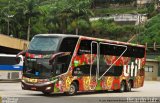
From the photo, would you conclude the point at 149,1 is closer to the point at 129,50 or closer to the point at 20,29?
the point at 20,29

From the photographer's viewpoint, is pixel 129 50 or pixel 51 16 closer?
pixel 129 50

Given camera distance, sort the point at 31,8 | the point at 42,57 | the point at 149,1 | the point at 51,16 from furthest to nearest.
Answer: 1. the point at 149,1
2. the point at 51,16
3. the point at 31,8
4. the point at 42,57

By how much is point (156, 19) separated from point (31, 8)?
111ft

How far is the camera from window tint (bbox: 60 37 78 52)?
25.8 meters

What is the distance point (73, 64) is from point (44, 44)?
2015 mm

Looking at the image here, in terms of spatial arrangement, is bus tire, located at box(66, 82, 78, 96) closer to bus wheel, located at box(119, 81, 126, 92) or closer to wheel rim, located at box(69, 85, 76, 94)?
wheel rim, located at box(69, 85, 76, 94)

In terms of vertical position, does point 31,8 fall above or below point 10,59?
above

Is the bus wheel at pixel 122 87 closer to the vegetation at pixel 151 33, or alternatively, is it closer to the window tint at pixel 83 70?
the window tint at pixel 83 70

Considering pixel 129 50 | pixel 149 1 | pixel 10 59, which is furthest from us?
pixel 149 1

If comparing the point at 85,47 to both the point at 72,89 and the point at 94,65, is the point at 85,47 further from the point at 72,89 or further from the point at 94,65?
the point at 72,89

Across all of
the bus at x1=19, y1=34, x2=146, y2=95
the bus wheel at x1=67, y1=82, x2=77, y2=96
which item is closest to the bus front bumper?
the bus at x1=19, y1=34, x2=146, y2=95

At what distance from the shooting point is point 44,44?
25.8 meters

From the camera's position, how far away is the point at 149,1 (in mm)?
112062

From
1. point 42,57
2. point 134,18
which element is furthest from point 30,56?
point 134,18
